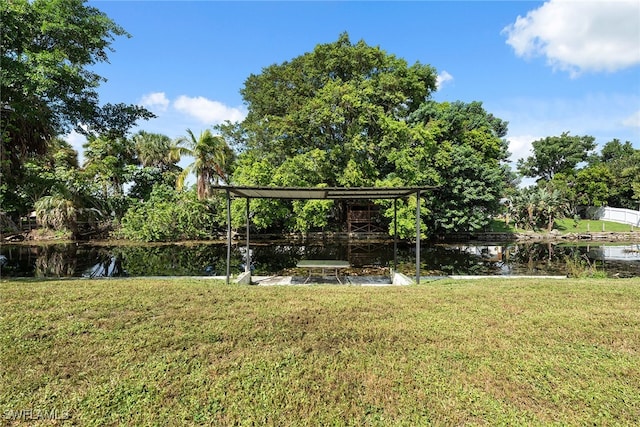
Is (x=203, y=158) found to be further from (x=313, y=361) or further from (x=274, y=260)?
(x=313, y=361)

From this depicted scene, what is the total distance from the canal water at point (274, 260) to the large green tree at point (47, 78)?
4.69 meters

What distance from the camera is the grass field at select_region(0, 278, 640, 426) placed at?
8.24 feet

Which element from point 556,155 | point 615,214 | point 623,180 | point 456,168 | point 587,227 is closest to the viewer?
point 456,168

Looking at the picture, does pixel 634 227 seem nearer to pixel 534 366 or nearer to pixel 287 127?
pixel 287 127

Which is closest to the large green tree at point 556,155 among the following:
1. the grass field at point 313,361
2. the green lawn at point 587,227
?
the green lawn at point 587,227

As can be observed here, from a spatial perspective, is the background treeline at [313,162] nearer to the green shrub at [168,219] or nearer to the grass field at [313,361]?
the green shrub at [168,219]

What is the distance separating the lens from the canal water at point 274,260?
11.4m

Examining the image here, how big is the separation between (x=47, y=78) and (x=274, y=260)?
9.71 metres

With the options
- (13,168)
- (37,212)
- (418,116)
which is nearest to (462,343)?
(13,168)

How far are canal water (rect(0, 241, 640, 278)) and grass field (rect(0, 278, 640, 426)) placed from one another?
651cm

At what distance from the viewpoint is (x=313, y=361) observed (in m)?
3.11

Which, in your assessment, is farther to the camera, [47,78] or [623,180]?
[623,180]

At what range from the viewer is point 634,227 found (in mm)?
28125

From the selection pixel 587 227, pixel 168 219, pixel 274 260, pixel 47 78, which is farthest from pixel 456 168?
pixel 47 78
